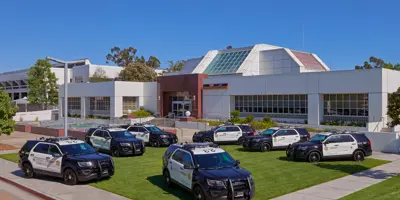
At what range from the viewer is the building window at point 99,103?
2083 inches

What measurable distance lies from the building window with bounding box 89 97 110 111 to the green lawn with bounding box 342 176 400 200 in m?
42.8

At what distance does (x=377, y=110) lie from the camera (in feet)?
98.2

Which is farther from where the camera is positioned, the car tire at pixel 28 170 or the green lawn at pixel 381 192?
the car tire at pixel 28 170

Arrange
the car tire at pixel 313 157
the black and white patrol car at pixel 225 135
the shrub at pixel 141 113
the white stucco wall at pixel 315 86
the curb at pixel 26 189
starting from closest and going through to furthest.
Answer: the curb at pixel 26 189 → the car tire at pixel 313 157 → the black and white patrol car at pixel 225 135 → the white stucco wall at pixel 315 86 → the shrub at pixel 141 113

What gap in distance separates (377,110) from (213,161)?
71.4 ft

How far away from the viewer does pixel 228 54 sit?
172 ft

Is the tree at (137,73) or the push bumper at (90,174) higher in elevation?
the tree at (137,73)

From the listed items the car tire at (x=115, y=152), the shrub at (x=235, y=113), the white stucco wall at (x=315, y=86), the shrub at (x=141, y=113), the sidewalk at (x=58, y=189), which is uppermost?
the white stucco wall at (x=315, y=86)

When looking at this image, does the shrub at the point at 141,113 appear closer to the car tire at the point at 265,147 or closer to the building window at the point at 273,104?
the building window at the point at 273,104

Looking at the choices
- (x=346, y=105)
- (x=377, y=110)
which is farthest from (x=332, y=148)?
(x=346, y=105)

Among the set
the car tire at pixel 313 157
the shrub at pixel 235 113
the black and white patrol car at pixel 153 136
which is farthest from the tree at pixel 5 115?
the car tire at pixel 313 157

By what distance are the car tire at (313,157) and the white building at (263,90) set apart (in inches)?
451

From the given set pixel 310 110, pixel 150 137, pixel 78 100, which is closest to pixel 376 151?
pixel 310 110


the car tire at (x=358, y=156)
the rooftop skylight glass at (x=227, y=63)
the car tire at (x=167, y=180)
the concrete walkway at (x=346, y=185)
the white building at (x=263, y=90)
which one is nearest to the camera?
the concrete walkway at (x=346, y=185)
